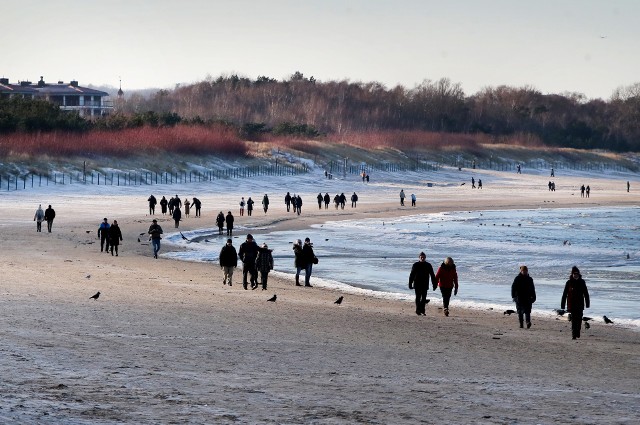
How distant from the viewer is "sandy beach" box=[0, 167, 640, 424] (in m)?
12.6

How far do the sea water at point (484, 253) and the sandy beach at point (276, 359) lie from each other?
275 centimetres

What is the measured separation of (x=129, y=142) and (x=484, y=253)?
61726 millimetres

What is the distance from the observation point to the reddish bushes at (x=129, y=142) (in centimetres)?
8794

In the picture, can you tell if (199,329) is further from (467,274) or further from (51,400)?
(467,274)

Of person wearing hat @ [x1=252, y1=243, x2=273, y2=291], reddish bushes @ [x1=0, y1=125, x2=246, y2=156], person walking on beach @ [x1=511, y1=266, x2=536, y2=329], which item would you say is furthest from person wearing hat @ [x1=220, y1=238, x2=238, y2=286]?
reddish bushes @ [x1=0, y1=125, x2=246, y2=156]

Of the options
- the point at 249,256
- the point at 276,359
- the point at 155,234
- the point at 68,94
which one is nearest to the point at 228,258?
the point at 249,256

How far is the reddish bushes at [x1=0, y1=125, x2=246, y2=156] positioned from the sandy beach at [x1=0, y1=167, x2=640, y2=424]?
5894cm

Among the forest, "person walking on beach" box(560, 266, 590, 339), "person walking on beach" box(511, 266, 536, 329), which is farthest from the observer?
the forest

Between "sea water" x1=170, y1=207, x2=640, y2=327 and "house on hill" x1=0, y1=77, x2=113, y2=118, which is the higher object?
"house on hill" x1=0, y1=77, x2=113, y2=118

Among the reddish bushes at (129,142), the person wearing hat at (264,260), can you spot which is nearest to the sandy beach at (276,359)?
the person wearing hat at (264,260)

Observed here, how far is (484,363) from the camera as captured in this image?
16.9m

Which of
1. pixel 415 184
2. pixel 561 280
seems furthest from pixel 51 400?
pixel 415 184

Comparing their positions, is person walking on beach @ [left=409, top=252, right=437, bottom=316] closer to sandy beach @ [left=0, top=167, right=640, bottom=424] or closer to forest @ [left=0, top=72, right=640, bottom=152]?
sandy beach @ [left=0, top=167, right=640, bottom=424]

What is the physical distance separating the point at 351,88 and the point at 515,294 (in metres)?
173
